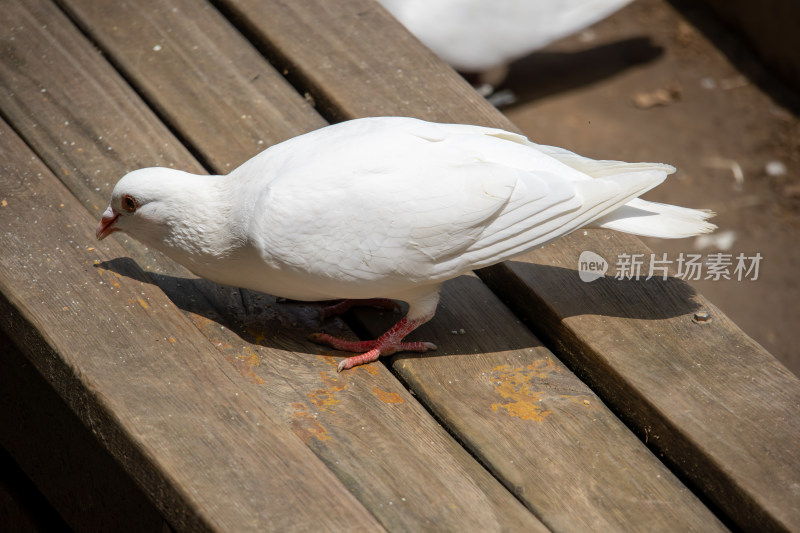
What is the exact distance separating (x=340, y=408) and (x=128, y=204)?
0.79 metres

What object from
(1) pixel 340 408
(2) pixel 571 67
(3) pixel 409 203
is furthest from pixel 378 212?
(2) pixel 571 67

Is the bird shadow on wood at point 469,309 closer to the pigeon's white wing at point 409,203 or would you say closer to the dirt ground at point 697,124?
the pigeon's white wing at point 409,203

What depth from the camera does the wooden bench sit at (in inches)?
74.5

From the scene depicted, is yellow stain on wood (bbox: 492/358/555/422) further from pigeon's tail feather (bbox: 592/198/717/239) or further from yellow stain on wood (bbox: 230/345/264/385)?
yellow stain on wood (bbox: 230/345/264/385)

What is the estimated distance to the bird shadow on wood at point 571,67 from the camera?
539cm

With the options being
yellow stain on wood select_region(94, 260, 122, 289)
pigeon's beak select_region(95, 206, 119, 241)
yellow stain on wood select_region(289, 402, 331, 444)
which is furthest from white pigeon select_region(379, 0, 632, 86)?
yellow stain on wood select_region(289, 402, 331, 444)

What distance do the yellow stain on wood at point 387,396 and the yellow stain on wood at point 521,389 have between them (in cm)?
25

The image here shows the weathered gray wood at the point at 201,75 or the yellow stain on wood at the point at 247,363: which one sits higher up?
the weathered gray wood at the point at 201,75

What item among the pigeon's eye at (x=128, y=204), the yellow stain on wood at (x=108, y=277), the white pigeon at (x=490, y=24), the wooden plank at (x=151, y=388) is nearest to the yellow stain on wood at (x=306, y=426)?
the wooden plank at (x=151, y=388)

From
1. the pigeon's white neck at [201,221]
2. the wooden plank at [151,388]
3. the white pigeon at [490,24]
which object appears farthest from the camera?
the white pigeon at [490,24]

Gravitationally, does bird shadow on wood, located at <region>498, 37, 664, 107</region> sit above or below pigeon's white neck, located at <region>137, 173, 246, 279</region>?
below

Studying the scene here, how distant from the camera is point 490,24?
15.9ft

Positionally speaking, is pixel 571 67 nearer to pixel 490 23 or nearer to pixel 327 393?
pixel 490 23

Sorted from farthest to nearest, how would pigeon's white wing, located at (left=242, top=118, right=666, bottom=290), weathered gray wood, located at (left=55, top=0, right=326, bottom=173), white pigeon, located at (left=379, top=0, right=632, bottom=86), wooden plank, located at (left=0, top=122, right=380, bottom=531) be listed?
white pigeon, located at (left=379, top=0, right=632, bottom=86)
weathered gray wood, located at (left=55, top=0, right=326, bottom=173)
pigeon's white wing, located at (left=242, top=118, right=666, bottom=290)
wooden plank, located at (left=0, top=122, right=380, bottom=531)
